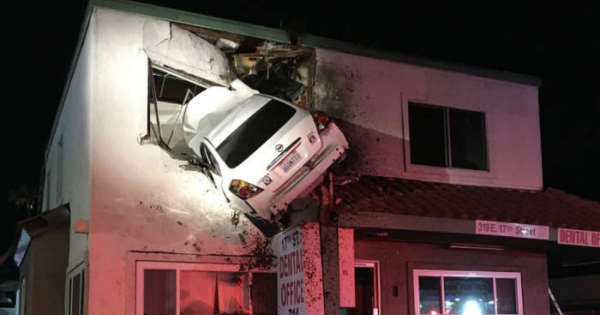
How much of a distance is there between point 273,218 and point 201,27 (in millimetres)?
3337

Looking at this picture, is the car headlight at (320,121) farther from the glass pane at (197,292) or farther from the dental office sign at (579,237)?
the dental office sign at (579,237)

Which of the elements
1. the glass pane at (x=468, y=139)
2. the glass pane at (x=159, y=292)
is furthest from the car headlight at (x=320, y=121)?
the glass pane at (x=468, y=139)

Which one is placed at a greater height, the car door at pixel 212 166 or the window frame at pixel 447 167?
the window frame at pixel 447 167

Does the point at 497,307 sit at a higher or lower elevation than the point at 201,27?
lower

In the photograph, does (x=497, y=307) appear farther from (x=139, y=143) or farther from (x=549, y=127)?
(x=549, y=127)

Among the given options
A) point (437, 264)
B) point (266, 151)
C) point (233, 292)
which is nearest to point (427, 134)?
point (437, 264)

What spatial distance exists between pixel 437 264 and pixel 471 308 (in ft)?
3.77

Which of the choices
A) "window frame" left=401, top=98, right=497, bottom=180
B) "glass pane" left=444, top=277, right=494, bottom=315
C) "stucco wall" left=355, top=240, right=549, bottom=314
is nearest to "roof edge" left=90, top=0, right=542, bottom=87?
"window frame" left=401, top=98, right=497, bottom=180

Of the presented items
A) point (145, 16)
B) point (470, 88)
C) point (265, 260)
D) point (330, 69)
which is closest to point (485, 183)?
point (470, 88)

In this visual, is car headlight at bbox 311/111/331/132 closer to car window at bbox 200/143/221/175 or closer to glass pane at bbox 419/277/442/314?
car window at bbox 200/143/221/175

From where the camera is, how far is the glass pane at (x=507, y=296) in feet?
43.4

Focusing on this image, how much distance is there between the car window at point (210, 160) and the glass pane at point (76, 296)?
2.52 m

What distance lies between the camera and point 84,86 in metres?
11.2

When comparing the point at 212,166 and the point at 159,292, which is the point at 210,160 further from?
the point at 159,292
